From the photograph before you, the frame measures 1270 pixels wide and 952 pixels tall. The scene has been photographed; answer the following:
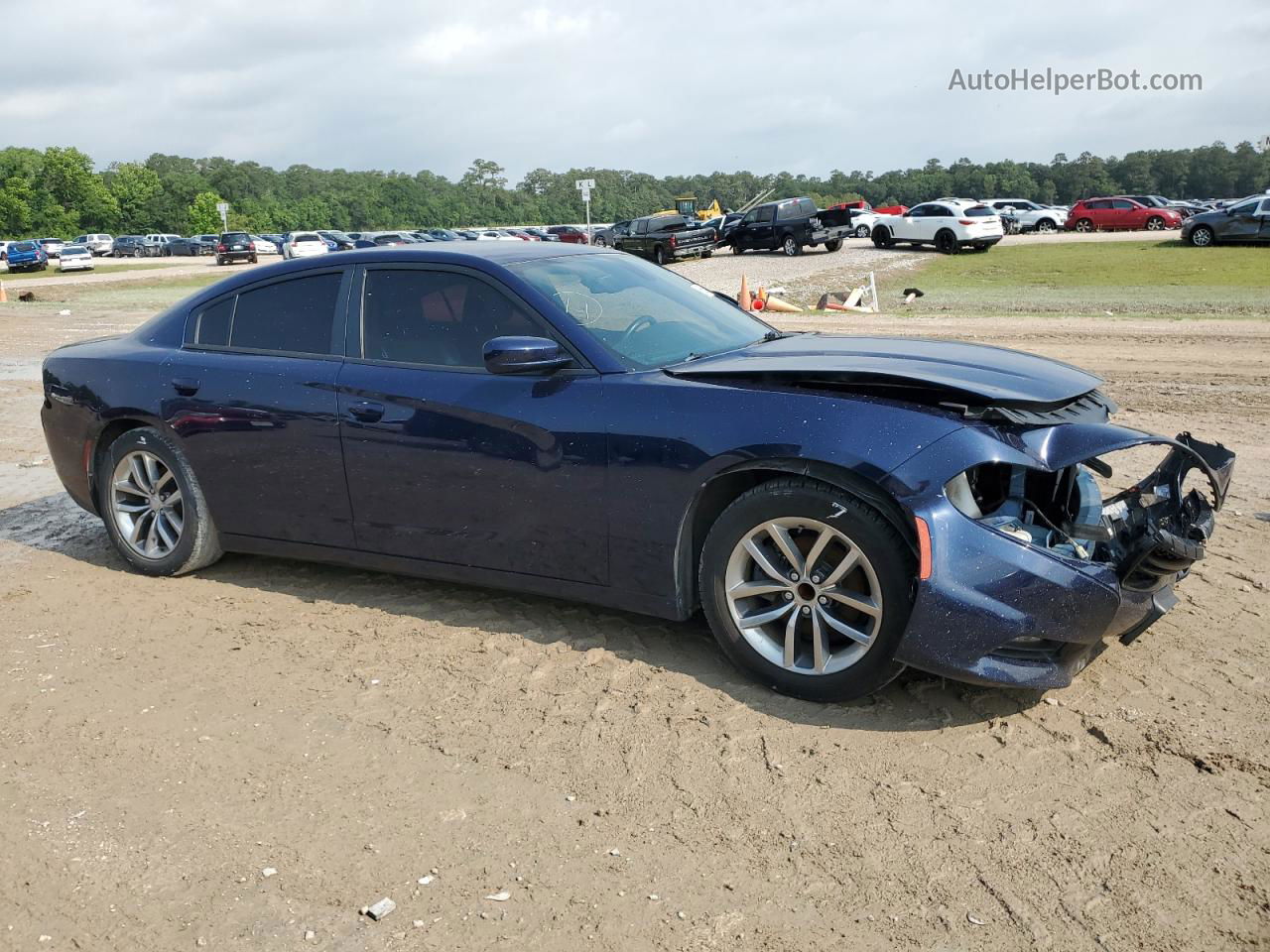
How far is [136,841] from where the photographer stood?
3273mm

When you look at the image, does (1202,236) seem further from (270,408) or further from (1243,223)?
(270,408)

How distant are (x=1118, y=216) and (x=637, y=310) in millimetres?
49292

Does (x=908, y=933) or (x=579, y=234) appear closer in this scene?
(x=908, y=933)

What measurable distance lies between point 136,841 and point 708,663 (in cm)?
213

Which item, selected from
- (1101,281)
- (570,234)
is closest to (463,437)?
(1101,281)

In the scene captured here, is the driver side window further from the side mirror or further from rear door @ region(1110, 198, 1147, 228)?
rear door @ region(1110, 198, 1147, 228)

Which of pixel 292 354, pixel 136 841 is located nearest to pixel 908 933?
pixel 136 841

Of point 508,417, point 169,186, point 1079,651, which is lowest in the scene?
point 1079,651

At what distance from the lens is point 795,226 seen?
35781 mm

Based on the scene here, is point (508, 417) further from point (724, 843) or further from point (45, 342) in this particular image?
point (45, 342)

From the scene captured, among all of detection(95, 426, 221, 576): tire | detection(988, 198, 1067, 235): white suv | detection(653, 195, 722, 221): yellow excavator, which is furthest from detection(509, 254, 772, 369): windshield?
detection(988, 198, 1067, 235): white suv

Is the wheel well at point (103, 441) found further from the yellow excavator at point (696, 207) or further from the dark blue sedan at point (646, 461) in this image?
the yellow excavator at point (696, 207)

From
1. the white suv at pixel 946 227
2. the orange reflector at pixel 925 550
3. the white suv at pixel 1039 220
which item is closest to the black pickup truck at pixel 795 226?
the white suv at pixel 946 227

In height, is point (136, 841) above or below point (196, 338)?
below
